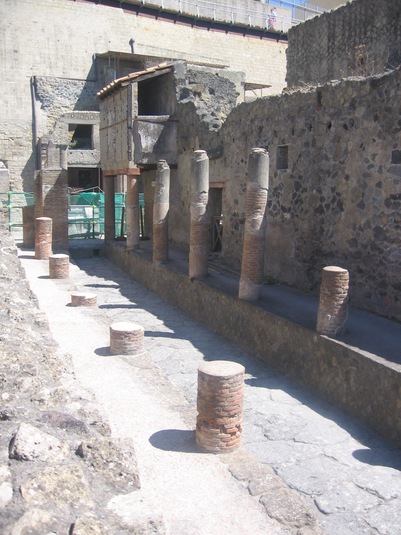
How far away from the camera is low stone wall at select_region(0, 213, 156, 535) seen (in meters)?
2.27

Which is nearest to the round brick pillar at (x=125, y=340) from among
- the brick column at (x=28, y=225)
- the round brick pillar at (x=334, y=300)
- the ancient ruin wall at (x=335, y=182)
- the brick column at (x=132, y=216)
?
the round brick pillar at (x=334, y=300)

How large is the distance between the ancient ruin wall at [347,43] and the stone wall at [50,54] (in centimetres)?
1444

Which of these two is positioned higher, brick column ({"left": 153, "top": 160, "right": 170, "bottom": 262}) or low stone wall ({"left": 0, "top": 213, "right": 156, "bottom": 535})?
brick column ({"left": 153, "top": 160, "right": 170, "bottom": 262})

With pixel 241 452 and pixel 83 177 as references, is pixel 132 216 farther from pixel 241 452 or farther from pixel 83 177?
pixel 83 177

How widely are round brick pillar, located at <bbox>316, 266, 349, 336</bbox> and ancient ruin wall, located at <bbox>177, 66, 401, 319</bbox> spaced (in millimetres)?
1282

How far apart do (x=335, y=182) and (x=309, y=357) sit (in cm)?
312

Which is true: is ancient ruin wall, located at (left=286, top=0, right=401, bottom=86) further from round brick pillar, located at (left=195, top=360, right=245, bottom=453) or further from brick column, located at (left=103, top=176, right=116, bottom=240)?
round brick pillar, located at (left=195, top=360, right=245, bottom=453)

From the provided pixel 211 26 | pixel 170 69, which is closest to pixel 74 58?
pixel 211 26

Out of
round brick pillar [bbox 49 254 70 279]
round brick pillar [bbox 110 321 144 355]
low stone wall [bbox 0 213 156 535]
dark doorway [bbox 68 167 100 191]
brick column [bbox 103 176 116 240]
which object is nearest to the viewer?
low stone wall [bbox 0 213 156 535]

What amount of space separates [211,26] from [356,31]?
62.8ft

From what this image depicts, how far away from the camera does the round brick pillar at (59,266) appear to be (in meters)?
13.3

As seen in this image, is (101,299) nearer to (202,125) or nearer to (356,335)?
(202,125)

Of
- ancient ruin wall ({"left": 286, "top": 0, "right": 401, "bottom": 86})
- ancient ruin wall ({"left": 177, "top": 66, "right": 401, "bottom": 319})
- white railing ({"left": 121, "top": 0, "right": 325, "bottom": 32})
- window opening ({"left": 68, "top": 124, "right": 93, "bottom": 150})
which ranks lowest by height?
ancient ruin wall ({"left": 177, "top": 66, "right": 401, "bottom": 319})

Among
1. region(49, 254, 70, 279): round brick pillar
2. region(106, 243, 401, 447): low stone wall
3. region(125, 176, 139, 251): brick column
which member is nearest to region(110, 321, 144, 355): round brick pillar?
region(106, 243, 401, 447): low stone wall
